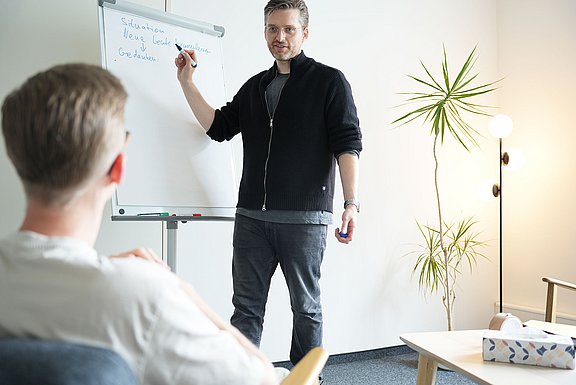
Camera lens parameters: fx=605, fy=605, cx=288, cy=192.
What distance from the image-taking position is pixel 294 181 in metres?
2.21

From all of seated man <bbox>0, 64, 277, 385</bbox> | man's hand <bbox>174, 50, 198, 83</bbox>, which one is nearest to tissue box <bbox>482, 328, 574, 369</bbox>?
seated man <bbox>0, 64, 277, 385</bbox>

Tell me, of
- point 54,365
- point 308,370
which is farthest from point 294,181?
point 54,365

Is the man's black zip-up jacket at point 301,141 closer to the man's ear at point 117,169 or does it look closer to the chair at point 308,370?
the chair at point 308,370

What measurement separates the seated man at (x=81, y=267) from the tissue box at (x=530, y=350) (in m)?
1.14

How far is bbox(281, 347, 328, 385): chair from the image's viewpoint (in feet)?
3.11

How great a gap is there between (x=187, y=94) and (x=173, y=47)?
0.84ft

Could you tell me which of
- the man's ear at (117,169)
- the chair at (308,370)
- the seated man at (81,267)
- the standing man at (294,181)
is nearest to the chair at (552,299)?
the standing man at (294,181)

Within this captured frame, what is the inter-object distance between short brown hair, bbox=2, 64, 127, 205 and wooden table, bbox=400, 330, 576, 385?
1208 mm

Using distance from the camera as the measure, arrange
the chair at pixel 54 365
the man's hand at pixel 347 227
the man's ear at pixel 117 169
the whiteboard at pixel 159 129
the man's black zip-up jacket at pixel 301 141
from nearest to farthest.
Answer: the chair at pixel 54 365 → the man's ear at pixel 117 169 → the man's hand at pixel 347 227 → the man's black zip-up jacket at pixel 301 141 → the whiteboard at pixel 159 129

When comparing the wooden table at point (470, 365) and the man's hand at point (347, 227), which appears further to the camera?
the man's hand at point (347, 227)

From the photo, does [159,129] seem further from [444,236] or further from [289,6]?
[444,236]

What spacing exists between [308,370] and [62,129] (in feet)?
1.75

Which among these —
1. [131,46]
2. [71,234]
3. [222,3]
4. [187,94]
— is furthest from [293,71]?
[71,234]

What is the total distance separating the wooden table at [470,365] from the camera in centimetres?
158
